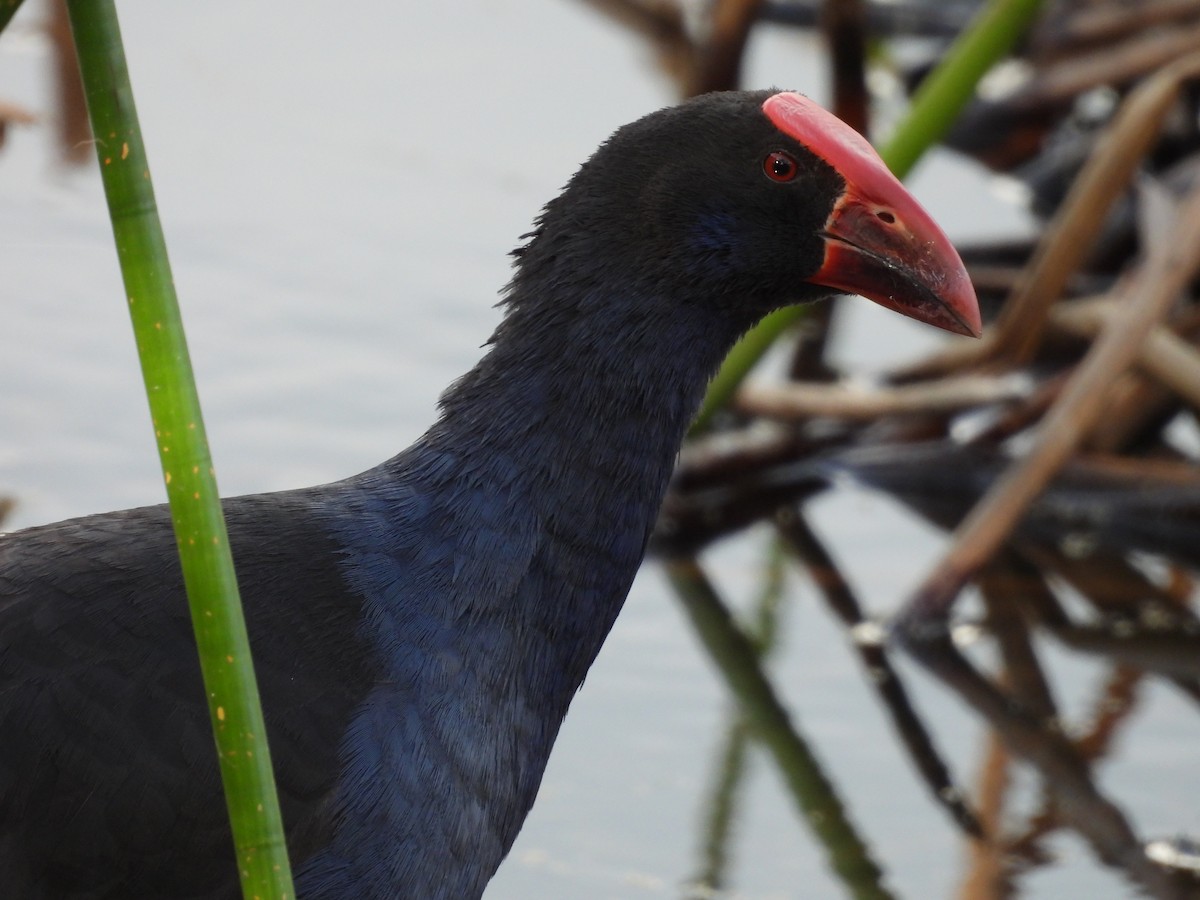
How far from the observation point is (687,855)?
314 centimetres

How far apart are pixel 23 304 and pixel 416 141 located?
165cm

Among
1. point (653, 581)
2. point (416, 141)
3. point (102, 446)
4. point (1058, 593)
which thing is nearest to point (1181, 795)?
point (1058, 593)

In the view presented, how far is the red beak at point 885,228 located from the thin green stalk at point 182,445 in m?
0.94

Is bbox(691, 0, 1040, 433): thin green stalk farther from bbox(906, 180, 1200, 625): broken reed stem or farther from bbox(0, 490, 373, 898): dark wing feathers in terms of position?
bbox(0, 490, 373, 898): dark wing feathers

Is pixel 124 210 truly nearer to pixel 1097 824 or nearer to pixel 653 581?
pixel 1097 824

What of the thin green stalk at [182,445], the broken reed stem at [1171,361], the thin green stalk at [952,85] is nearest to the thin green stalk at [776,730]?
the thin green stalk at [952,85]

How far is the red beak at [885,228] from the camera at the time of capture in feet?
6.95

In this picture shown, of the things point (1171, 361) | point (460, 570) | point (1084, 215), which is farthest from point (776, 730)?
point (460, 570)

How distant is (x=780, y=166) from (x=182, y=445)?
0.97 m

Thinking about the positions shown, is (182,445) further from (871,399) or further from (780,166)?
(871,399)

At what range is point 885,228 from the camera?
7.00ft

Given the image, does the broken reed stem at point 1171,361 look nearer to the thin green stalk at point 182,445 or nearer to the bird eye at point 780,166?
the bird eye at point 780,166

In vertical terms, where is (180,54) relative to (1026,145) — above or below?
above

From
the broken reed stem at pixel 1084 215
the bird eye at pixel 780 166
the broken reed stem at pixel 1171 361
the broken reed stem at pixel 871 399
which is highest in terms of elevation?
the broken reed stem at pixel 1084 215
